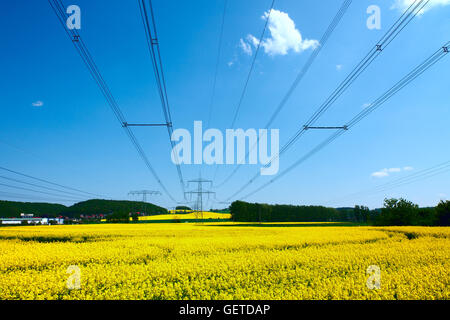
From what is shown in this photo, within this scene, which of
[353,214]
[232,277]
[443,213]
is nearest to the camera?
[232,277]

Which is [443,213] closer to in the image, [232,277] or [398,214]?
[398,214]

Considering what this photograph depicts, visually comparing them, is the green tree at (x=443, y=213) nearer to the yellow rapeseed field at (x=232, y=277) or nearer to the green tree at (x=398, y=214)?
the green tree at (x=398, y=214)

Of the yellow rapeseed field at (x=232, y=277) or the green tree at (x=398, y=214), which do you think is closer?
the yellow rapeseed field at (x=232, y=277)

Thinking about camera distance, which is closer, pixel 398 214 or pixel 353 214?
pixel 398 214

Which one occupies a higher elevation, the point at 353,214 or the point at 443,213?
the point at 443,213

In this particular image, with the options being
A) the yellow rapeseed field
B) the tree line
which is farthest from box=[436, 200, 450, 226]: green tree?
the yellow rapeseed field

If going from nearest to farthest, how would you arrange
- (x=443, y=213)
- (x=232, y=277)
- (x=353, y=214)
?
(x=232, y=277)
(x=443, y=213)
(x=353, y=214)

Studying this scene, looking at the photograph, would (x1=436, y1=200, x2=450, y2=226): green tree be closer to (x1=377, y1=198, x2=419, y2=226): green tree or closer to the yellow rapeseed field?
(x1=377, y1=198, x2=419, y2=226): green tree

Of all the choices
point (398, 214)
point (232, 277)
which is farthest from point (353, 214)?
point (232, 277)

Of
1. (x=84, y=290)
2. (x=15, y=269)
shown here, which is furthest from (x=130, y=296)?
(x=15, y=269)

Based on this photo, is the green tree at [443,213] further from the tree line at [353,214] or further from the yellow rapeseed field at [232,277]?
the yellow rapeseed field at [232,277]

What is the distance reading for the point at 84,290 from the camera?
385 inches

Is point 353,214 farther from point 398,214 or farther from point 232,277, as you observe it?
point 232,277

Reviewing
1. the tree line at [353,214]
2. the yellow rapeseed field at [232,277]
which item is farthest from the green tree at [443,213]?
the yellow rapeseed field at [232,277]
